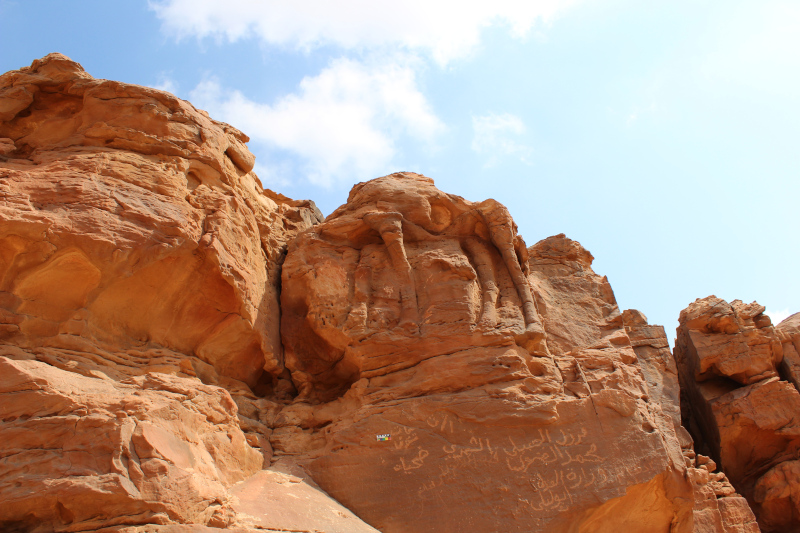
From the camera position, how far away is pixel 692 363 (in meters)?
14.0

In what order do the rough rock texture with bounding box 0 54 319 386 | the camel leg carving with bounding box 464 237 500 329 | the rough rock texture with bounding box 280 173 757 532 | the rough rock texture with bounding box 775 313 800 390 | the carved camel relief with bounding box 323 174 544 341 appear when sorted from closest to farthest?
the rough rock texture with bounding box 0 54 319 386
the rough rock texture with bounding box 280 173 757 532
the camel leg carving with bounding box 464 237 500 329
the carved camel relief with bounding box 323 174 544 341
the rough rock texture with bounding box 775 313 800 390

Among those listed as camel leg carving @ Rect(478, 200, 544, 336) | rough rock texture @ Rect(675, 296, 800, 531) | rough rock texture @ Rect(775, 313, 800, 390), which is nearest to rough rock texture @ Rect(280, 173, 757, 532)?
camel leg carving @ Rect(478, 200, 544, 336)

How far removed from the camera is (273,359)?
376 inches

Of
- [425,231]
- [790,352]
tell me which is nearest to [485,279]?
[425,231]

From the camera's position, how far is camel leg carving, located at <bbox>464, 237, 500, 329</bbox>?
927 cm

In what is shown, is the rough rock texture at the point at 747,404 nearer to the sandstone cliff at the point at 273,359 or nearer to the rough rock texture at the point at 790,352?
the rough rock texture at the point at 790,352

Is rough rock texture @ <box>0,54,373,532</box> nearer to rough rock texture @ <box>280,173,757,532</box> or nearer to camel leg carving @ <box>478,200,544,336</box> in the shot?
rough rock texture @ <box>280,173,757,532</box>

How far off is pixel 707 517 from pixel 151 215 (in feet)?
33.2

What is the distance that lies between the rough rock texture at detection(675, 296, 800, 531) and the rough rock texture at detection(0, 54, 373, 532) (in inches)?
357

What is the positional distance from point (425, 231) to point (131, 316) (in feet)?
16.1

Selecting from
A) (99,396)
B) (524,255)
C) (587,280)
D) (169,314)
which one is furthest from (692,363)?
(99,396)

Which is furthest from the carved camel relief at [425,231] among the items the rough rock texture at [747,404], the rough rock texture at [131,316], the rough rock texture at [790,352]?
the rough rock texture at [790,352]

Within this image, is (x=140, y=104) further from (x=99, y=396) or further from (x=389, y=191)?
(x=99, y=396)

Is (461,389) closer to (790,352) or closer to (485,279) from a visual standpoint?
(485,279)
